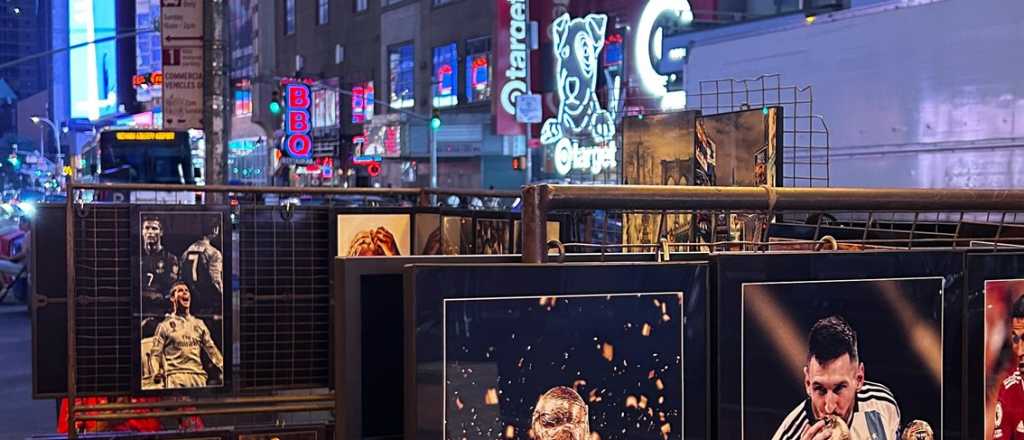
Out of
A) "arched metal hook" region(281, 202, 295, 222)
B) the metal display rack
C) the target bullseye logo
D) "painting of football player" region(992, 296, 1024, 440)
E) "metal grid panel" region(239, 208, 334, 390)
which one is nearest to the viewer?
"painting of football player" region(992, 296, 1024, 440)

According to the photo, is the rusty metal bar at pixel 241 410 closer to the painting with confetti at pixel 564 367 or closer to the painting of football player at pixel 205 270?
the painting of football player at pixel 205 270

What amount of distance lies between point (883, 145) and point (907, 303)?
11250 millimetres

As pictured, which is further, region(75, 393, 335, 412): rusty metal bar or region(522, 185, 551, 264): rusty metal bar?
region(75, 393, 335, 412): rusty metal bar

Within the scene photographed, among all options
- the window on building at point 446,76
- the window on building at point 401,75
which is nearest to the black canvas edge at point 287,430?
the window on building at point 446,76

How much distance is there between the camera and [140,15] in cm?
11162

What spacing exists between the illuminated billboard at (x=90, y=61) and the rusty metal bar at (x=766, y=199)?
5507 inches

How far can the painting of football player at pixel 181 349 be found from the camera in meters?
6.30

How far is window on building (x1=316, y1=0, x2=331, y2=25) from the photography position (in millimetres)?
74562

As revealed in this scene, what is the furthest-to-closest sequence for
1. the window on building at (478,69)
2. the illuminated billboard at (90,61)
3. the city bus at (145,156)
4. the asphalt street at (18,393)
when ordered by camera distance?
the illuminated billboard at (90,61), the window on building at (478,69), the city bus at (145,156), the asphalt street at (18,393)

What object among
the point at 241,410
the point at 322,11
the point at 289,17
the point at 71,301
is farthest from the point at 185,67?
the point at 289,17

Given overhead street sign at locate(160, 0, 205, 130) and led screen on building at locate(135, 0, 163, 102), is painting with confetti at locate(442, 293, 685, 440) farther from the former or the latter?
led screen on building at locate(135, 0, 163, 102)

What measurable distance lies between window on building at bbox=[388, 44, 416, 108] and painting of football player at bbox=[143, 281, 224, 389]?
53.3m

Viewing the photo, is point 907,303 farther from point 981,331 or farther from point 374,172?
point 374,172

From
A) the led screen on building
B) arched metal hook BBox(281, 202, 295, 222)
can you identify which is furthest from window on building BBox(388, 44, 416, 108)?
arched metal hook BBox(281, 202, 295, 222)
